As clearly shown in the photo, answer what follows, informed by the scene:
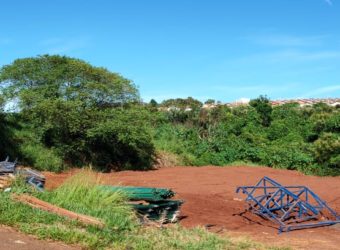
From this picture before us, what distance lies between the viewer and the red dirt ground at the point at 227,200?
10.1 m

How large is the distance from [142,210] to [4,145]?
10.7m

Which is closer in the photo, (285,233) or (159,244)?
(159,244)

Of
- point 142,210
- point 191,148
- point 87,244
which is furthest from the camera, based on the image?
point 191,148

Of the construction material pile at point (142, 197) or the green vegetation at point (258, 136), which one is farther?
the green vegetation at point (258, 136)

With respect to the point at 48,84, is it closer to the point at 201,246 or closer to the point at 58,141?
the point at 58,141

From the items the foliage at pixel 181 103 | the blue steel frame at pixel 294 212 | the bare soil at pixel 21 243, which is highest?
the foliage at pixel 181 103

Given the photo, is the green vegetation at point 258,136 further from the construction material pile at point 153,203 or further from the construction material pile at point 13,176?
the construction material pile at point 13,176

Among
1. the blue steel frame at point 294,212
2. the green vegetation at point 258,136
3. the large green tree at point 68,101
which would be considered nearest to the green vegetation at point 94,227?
the blue steel frame at point 294,212

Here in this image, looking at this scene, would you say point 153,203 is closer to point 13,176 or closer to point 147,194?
point 147,194

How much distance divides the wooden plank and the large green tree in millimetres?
11211

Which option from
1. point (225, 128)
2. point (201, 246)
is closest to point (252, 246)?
point (201, 246)

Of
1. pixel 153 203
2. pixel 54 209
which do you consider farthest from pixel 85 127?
pixel 54 209

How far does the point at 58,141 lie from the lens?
2033 cm

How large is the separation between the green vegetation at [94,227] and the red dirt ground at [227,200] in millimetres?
1415
